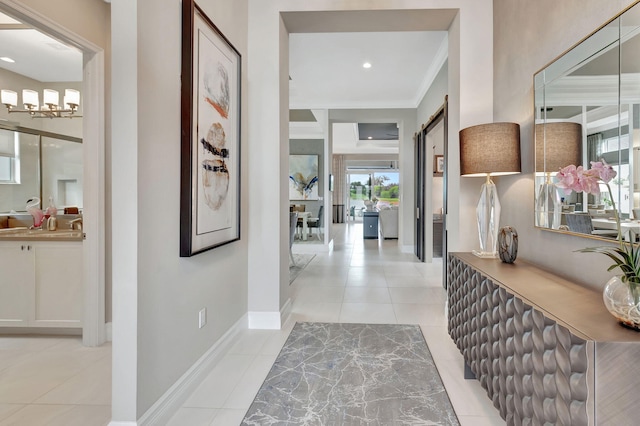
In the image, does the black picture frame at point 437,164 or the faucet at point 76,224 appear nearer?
the faucet at point 76,224

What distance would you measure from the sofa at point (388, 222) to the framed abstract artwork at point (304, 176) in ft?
6.88

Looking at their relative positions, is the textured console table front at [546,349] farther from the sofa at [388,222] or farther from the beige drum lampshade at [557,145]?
the sofa at [388,222]

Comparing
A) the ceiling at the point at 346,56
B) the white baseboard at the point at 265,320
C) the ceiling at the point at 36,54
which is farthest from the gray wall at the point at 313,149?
the white baseboard at the point at 265,320

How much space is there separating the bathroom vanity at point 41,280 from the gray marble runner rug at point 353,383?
6.31ft

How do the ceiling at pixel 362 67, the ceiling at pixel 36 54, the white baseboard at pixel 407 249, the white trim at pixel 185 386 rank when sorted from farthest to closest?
1. the white baseboard at pixel 407 249
2. the ceiling at pixel 362 67
3. the ceiling at pixel 36 54
4. the white trim at pixel 185 386

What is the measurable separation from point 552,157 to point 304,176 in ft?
26.6

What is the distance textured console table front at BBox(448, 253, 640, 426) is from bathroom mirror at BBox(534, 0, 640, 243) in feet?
1.20

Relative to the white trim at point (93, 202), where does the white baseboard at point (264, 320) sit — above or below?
A: below

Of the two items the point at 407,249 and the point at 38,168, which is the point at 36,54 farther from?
the point at 407,249

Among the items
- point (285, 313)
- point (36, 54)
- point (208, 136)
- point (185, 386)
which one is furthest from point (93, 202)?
point (36, 54)

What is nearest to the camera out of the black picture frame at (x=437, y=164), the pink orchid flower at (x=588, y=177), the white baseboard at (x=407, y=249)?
the pink orchid flower at (x=588, y=177)

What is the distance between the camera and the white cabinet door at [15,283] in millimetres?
2771

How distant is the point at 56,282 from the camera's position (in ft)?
9.14

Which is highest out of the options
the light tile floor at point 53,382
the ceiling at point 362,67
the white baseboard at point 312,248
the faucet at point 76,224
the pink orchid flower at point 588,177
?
the ceiling at point 362,67
